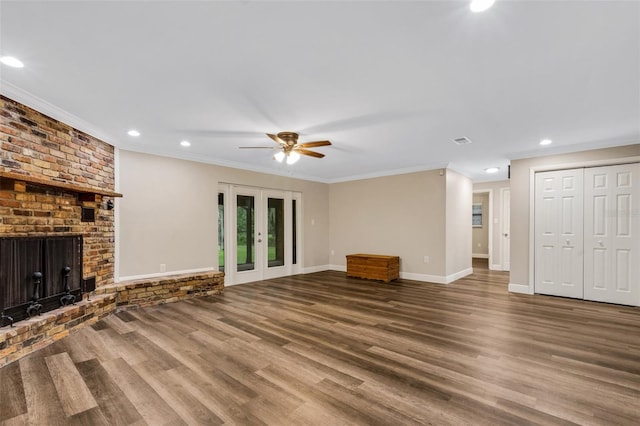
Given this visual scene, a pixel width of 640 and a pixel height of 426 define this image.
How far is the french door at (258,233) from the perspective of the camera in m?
5.98

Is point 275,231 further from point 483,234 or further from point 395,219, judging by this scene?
point 483,234

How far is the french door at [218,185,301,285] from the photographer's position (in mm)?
5984

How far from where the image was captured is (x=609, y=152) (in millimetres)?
4566

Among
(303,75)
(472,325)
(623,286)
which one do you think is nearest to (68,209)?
(303,75)

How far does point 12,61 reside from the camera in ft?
7.58

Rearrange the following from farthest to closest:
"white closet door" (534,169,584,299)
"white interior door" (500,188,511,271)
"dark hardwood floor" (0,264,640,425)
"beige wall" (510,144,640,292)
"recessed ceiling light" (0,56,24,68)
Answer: "white interior door" (500,188,511,271)
"beige wall" (510,144,640,292)
"white closet door" (534,169,584,299)
"recessed ceiling light" (0,56,24,68)
"dark hardwood floor" (0,264,640,425)

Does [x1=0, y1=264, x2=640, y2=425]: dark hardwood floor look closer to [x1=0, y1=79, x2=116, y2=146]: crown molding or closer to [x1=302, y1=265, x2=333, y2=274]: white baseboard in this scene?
[x1=0, y1=79, x2=116, y2=146]: crown molding

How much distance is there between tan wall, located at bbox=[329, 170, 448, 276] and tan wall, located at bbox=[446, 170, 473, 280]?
0.67 ft

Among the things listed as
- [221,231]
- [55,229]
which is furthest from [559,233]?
[55,229]

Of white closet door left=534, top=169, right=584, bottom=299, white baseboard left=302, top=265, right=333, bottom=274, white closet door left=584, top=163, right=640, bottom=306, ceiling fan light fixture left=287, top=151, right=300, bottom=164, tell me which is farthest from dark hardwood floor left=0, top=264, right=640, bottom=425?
white baseboard left=302, top=265, right=333, bottom=274

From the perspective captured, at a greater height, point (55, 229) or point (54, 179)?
point (54, 179)

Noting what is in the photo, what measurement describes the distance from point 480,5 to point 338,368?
2.68m

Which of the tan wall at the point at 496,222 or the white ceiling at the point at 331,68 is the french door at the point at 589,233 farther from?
the tan wall at the point at 496,222

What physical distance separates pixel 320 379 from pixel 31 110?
385cm
